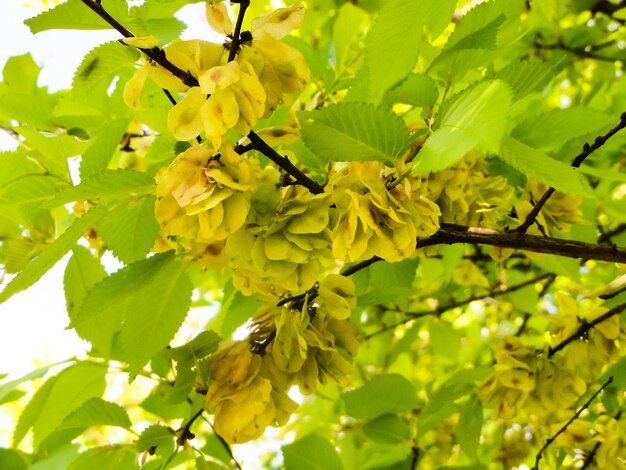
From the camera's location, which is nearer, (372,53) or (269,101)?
(372,53)

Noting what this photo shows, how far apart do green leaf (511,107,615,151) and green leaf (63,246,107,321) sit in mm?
949

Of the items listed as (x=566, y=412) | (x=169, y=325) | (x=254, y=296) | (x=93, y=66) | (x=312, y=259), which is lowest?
(x=566, y=412)

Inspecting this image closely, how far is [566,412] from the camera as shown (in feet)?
5.36

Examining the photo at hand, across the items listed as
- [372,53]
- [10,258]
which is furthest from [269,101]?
[10,258]

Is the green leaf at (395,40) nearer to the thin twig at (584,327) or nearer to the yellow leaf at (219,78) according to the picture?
the yellow leaf at (219,78)

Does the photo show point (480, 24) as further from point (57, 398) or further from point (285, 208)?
point (57, 398)

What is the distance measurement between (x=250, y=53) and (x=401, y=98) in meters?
0.38

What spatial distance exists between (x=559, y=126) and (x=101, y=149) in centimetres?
89

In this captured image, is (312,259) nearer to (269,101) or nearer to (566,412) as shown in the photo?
(269,101)

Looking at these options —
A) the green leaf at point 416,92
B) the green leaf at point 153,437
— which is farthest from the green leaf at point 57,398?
the green leaf at point 416,92

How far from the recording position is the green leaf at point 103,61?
841 mm

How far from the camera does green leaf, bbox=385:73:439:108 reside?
1.04 m

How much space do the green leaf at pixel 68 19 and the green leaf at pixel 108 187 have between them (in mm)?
202

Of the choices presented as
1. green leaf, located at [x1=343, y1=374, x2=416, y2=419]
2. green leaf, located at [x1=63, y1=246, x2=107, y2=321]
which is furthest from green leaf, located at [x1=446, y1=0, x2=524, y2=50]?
green leaf, located at [x1=63, y1=246, x2=107, y2=321]
